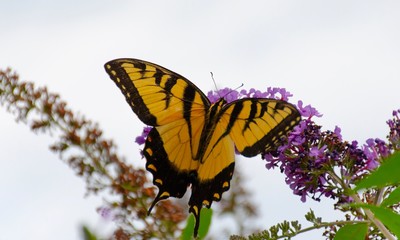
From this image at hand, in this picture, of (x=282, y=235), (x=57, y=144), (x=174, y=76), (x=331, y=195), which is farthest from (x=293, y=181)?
(x=57, y=144)

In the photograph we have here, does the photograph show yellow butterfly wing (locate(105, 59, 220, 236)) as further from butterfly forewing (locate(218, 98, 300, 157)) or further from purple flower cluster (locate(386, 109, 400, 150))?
purple flower cluster (locate(386, 109, 400, 150))

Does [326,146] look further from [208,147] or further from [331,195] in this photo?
[208,147]

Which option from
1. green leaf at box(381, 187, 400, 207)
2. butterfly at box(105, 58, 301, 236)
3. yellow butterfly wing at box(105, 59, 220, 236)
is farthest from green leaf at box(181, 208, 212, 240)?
green leaf at box(381, 187, 400, 207)

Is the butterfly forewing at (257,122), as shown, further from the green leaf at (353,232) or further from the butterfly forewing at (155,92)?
the green leaf at (353,232)

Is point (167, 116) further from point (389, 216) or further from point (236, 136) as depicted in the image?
point (389, 216)

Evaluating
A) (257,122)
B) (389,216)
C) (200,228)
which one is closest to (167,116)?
(257,122)
